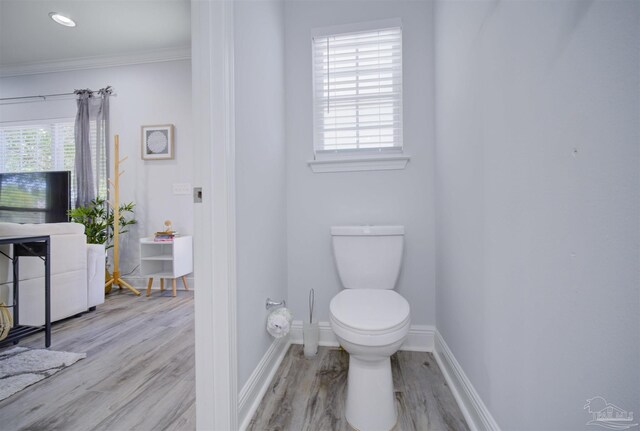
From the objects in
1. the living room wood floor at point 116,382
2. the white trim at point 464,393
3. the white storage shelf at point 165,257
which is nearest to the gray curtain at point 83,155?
the white storage shelf at point 165,257

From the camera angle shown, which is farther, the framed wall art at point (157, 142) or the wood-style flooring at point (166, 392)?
the framed wall art at point (157, 142)

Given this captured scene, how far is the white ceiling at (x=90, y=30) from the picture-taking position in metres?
2.39

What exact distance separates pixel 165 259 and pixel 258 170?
6.64 feet

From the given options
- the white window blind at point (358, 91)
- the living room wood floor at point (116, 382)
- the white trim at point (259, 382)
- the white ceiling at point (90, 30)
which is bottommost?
the living room wood floor at point (116, 382)

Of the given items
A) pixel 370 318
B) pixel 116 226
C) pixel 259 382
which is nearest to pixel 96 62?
pixel 116 226

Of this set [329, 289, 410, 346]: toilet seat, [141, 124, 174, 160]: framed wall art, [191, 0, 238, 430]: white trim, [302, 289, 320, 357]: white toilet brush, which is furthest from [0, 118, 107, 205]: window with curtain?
[329, 289, 410, 346]: toilet seat

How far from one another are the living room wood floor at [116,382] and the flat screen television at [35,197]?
57.5 inches

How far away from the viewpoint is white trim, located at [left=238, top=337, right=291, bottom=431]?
1.05 meters

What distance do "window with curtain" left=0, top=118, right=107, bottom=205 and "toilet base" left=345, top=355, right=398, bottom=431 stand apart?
3832 millimetres

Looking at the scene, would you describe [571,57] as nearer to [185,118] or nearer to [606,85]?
[606,85]

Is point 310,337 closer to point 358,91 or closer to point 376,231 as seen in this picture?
point 376,231

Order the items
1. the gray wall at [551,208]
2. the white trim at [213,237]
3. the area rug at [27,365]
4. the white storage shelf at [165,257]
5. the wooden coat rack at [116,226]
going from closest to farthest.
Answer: the gray wall at [551,208] < the white trim at [213,237] < the area rug at [27,365] < the white storage shelf at [165,257] < the wooden coat rack at [116,226]

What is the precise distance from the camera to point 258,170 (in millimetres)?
1298

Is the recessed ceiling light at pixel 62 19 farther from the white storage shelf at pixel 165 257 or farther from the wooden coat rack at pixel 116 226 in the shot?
the white storage shelf at pixel 165 257
